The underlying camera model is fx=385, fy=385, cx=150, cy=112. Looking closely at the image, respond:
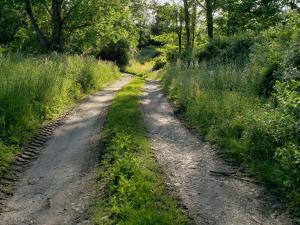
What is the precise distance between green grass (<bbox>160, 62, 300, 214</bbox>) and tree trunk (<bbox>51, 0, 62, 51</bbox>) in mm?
15827

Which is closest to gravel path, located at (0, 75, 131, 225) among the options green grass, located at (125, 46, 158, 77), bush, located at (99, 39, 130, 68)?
green grass, located at (125, 46, 158, 77)

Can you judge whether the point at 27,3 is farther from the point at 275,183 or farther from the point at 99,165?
the point at 275,183

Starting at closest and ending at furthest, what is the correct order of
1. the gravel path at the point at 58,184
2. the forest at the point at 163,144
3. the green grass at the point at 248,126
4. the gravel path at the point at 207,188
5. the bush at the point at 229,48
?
the gravel path at the point at 207,188
the gravel path at the point at 58,184
the forest at the point at 163,144
the green grass at the point at 248,126
the bush at the point at 229,48

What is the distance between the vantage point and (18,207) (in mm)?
6223

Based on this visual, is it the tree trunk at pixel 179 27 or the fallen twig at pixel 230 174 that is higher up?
the tree trunk at pixel 179 27

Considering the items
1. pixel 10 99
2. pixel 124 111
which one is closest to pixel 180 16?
pixel 124 111

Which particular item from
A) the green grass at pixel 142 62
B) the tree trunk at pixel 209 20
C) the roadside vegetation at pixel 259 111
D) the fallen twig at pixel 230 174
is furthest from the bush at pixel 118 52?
the fallen twig at pixel 230 174

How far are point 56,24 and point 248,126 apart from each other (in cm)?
2206

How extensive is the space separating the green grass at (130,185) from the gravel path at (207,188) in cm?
28

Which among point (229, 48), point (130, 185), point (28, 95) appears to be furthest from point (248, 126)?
point (229, 48)

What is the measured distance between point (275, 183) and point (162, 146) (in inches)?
128

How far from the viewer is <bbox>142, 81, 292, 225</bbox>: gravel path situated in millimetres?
5777

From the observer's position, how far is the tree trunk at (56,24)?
89.6 feet

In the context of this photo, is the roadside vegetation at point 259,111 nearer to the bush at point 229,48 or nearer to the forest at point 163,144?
the forest at point 163,144
